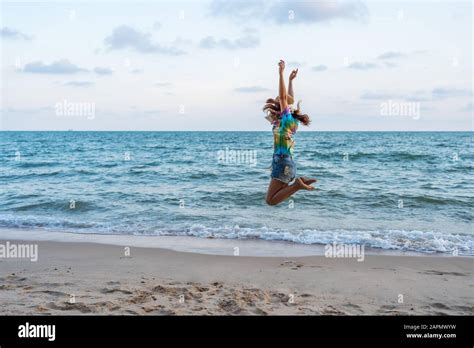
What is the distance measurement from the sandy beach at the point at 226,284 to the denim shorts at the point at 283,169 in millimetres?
1741

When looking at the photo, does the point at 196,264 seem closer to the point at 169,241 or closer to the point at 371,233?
the point at 169,241

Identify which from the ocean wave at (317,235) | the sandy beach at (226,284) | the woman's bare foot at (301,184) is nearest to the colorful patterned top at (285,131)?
the woman's bare foot at (301,184)

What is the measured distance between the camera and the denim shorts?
22.8 feet

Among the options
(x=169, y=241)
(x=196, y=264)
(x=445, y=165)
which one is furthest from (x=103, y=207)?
(x=445, y=165)

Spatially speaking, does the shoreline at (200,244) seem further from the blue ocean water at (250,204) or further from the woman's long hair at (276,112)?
the woman's long hair at (276,112)

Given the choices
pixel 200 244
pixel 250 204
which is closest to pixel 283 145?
pixel 200 244

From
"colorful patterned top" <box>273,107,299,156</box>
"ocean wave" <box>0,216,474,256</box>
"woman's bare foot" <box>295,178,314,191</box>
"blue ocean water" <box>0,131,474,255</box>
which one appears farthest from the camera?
"blue ocean water" <box>0,131,474,255</box>

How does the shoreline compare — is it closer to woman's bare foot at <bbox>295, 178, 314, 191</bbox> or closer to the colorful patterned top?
woman's bare foot at <bbox>295, 178, 314, 191</bbox>

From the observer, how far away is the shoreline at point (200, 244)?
9930mm

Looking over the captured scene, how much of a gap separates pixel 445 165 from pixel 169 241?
21497mm

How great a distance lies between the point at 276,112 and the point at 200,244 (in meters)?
4.86

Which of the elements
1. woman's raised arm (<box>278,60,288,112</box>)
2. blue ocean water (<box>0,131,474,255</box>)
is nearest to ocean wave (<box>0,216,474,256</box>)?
blue ocean water (<box>0,131,474,255</box>)
